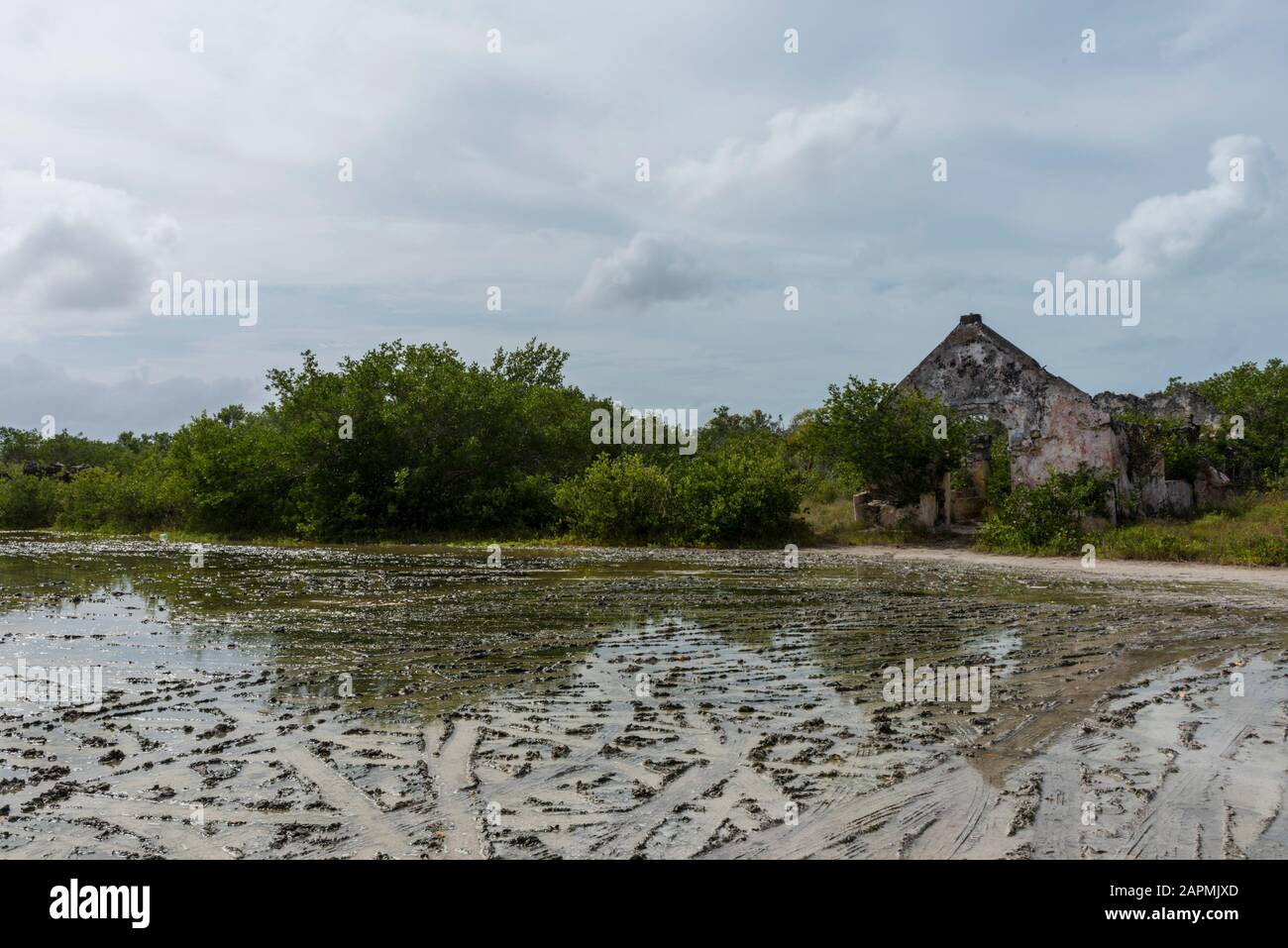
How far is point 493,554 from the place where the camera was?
22.0m

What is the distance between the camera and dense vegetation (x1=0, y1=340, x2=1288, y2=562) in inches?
916

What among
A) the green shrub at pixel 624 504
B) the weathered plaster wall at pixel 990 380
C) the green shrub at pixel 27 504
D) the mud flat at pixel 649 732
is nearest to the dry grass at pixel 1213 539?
the mud flat at pixel 649 732

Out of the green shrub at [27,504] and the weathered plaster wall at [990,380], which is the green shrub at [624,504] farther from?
the green shrub at [27,504]

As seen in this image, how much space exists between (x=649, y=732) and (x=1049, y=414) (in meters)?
19.2

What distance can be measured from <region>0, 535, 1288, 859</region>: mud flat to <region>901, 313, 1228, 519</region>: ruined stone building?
7.84 meters

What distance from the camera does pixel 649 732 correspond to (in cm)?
634

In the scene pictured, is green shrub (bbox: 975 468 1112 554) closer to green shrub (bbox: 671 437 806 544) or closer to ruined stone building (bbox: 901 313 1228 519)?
ruined stone building (bbox: 901 313 1228 519)

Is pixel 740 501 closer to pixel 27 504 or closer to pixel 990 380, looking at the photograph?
pixel 990 380

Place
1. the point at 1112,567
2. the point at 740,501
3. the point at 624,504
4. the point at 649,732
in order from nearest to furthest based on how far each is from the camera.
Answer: the point at 649,732 → the point at 1112,567 → the point at 740,501 → the point at 624,504

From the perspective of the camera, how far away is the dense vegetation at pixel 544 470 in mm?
23266

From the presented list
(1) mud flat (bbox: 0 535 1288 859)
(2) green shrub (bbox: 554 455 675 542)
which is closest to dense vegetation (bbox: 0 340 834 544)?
(2) green shrub (bbox: 554 455 675 542)

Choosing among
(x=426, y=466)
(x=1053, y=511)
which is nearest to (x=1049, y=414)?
(x=1053, y=511)

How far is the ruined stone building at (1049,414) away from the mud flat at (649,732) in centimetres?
784
